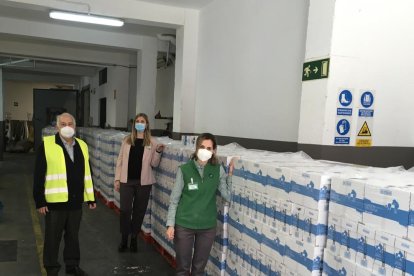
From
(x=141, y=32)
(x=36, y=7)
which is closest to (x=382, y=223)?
(x=36, y=7)

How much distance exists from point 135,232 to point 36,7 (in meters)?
4.44

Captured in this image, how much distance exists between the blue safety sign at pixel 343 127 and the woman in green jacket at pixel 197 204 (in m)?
1.31

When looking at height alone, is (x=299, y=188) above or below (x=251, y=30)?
below

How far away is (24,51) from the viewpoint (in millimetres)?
11023

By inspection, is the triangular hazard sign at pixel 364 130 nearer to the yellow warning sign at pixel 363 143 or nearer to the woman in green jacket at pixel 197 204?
the yellow warning sign at pixel 363 143

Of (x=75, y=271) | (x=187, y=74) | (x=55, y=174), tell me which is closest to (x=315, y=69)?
(x=55, y=174)

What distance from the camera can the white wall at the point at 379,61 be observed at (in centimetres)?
369

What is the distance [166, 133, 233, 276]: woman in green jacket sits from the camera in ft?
10.4

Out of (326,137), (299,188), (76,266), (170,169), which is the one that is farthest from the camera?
(170,169)

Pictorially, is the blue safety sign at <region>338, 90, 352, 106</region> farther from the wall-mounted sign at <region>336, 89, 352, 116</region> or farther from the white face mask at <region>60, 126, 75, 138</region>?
the white face mask at <region>60, 126, 75, 138</region>

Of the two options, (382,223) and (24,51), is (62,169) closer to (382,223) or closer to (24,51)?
(382,223)

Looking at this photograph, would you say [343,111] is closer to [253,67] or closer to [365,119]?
[365,119]

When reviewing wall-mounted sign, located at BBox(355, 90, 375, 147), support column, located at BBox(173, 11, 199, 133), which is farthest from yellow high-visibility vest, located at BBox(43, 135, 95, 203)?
support column, located at BBox(173, 11, 199, 133)

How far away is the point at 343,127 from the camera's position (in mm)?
3803
